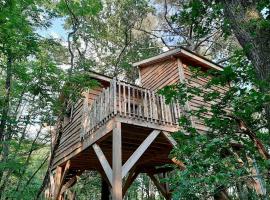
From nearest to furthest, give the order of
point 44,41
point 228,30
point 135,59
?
1. point 228,30
2. point 44,41
3. point 135,59

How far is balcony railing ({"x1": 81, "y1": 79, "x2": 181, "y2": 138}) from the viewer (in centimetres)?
682

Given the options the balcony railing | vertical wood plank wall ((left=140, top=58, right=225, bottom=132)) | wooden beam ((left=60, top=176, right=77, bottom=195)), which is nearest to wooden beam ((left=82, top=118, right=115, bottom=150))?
the balcony railing

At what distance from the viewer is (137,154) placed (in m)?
6.46

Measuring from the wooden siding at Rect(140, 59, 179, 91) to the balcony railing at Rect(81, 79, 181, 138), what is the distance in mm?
2297

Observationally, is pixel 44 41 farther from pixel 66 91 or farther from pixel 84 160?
pixel 84 160

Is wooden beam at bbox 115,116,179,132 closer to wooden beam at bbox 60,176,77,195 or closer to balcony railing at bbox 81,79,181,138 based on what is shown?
balcony railing at bbox 81,79,181,138

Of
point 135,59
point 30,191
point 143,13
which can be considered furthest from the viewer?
point 135,59

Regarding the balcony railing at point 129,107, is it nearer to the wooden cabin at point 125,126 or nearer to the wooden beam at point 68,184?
the wooden cabin at point 125,126

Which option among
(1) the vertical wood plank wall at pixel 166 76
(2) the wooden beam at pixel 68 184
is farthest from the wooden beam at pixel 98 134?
(2) the wooden beam at pixel 68 184

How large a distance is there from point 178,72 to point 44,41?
196 inches

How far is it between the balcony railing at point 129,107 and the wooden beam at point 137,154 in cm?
40

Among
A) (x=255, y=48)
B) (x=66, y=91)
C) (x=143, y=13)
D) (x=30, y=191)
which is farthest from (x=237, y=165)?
(x=143, y=13)

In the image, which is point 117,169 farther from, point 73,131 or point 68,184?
point 68,184

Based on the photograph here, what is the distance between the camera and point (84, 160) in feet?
34.3
